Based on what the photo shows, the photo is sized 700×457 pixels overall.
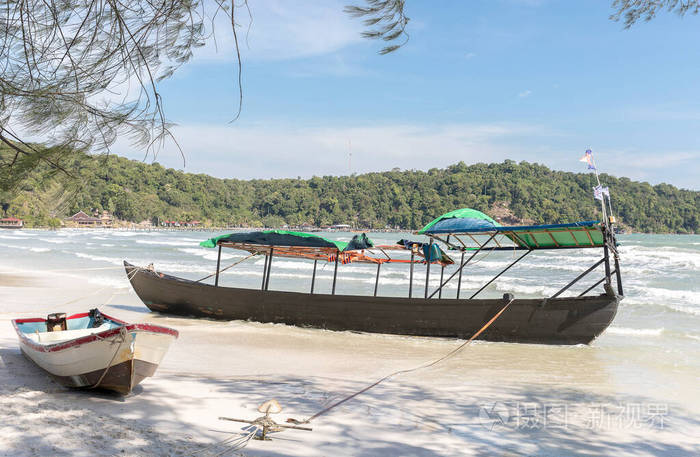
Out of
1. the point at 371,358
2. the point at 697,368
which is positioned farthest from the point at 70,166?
the point at 697,368

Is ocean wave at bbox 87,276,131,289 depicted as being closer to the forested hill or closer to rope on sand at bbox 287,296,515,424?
rope on sand at bbox 287,296,515,424

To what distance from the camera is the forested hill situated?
90.9m

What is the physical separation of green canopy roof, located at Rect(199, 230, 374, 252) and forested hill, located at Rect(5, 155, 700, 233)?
65044mm

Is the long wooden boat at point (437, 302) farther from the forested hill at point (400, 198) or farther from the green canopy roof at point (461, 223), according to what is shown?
the forested hill at point (400, 198)

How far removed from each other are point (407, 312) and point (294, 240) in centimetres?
237

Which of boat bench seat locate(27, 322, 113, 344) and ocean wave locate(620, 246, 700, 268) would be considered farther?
ocean wave locate(620, 246, 700, 268)

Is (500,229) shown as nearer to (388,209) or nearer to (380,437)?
(380,437)

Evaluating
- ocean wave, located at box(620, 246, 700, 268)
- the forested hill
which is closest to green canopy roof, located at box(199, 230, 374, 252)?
ocean wave, located at box(620, 246, 700, 268)

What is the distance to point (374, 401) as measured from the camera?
5496mm

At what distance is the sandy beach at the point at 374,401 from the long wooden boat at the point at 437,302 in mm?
292

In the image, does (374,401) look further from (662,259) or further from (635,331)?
(662,259)

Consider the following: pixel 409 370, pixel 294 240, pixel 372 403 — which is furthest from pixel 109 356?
pixel 294 240

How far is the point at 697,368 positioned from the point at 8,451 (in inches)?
337

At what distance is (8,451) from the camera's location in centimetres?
348
